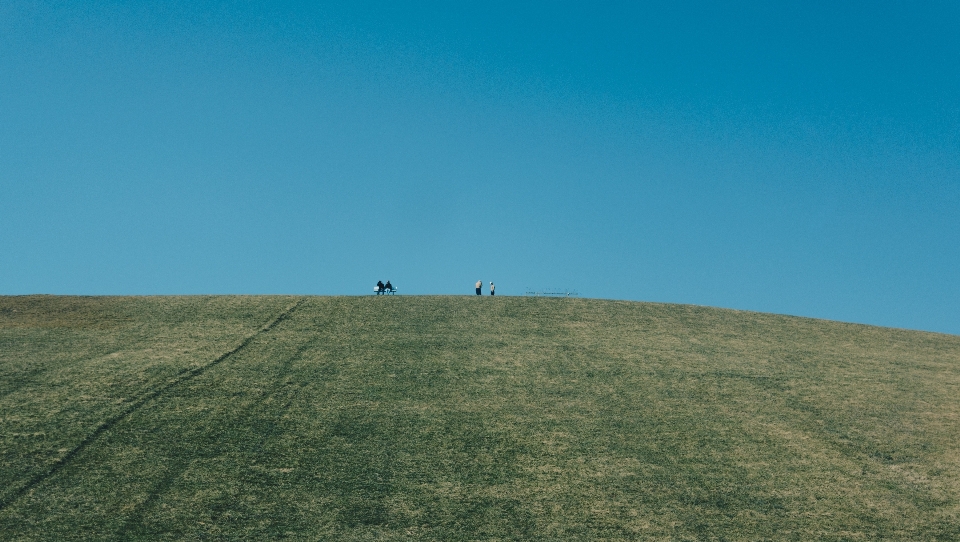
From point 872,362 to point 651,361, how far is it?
28.6 feet

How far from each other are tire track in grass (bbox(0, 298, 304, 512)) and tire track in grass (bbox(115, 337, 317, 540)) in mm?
2110

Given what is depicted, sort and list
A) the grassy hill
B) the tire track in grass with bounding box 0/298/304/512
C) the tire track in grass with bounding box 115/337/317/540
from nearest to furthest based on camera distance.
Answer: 1. the tire track in grass with bounding box 115/337/317/540
2. the grassy hill
3. the tire track in grass with bounding box 0/298/304/512

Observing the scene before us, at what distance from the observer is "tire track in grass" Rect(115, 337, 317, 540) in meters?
13.6

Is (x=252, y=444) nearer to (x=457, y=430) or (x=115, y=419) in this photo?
(x=115, y=419)

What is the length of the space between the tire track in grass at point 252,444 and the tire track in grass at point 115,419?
2110 mm

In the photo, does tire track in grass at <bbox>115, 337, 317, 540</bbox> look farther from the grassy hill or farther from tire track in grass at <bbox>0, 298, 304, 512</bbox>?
tire track in grass at <bbox>0, 298, 304, 512</bbox>

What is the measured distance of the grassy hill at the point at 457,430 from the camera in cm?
1448

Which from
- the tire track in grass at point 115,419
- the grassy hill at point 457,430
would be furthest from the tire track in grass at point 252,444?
the tire track in grass at point 115,419

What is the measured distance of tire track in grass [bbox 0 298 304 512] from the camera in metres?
14.6

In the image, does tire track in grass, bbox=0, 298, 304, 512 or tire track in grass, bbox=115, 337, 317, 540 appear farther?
tire track in grass, bbox=0, 298, 304, 512

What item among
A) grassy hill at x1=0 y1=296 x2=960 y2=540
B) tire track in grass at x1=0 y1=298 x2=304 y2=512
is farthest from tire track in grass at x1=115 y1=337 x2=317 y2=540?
tire track in grass at x1=0 y1=298 x2=304 y2=512

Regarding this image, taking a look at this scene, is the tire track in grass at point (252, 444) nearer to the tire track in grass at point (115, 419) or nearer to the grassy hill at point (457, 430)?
the grassy hill at point (457, 430)

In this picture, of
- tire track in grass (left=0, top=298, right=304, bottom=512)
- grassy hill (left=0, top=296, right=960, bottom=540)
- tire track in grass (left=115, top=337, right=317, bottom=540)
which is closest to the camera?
tire track in grass (left=115, top=337, right=317, bottom=540)

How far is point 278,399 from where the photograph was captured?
65.7ft
